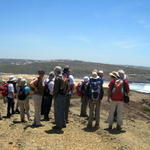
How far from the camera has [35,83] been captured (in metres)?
11.6

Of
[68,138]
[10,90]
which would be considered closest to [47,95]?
[10,90]

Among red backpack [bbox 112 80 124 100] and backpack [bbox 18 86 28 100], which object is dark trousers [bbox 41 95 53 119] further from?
red backpack [bbox 112 80 124 100]

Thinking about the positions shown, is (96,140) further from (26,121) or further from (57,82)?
(26,121)

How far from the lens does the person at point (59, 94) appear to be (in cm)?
1109

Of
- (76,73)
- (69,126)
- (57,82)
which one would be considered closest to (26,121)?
(69,126)

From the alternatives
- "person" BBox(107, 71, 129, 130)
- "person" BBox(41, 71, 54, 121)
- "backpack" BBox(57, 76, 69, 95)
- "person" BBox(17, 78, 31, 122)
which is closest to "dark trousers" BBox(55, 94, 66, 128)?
"backpack" BBox(57, 76, 69, 95)

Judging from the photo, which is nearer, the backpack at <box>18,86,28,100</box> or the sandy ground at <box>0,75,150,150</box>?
the sandy ground at <box>0,75,150,150</box>

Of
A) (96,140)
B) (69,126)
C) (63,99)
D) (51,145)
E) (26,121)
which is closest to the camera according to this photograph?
(51,145)

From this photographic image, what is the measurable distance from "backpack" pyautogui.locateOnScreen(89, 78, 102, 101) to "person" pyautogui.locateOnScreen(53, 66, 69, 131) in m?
0.92

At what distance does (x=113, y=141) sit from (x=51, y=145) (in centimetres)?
207

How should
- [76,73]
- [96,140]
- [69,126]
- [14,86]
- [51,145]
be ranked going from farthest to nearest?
[76,73], [14,86], [69,126], [96,140], [51,145]

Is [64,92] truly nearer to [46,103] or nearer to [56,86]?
[56,86]

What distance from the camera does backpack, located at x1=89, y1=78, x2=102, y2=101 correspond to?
38.3 ft

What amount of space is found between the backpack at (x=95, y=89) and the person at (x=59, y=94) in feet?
3.02
